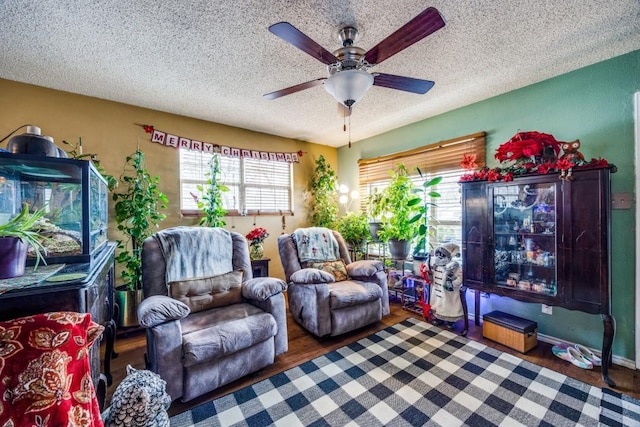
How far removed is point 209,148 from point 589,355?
437cm

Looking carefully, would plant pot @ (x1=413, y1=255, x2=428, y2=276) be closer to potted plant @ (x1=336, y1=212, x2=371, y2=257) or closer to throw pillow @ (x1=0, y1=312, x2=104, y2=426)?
potted plant @ (x1=336, y1=212, x2=371, y2=257)

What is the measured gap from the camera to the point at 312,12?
1.59 m

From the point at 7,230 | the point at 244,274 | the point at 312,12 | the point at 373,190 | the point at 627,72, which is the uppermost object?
the point at 312,12

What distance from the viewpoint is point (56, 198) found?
1.48 meters

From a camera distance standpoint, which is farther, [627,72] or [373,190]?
[373,190]

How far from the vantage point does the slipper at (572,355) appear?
78.7 inches

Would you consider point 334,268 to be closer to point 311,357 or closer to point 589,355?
point 311,357

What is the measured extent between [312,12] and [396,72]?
1014 mm

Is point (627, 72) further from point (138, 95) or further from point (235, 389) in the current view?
point (138, 95)

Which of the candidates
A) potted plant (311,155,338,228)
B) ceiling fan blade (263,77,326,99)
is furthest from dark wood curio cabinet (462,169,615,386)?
potted plant (311,155,338,228)

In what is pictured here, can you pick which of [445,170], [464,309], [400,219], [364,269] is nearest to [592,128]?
[445,170]

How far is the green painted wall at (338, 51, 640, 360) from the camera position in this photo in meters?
2.04

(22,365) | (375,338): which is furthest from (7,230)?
(375,338)

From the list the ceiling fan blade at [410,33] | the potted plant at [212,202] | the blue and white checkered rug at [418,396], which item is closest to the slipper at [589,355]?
the blue and white checkered rug at [418,396]
